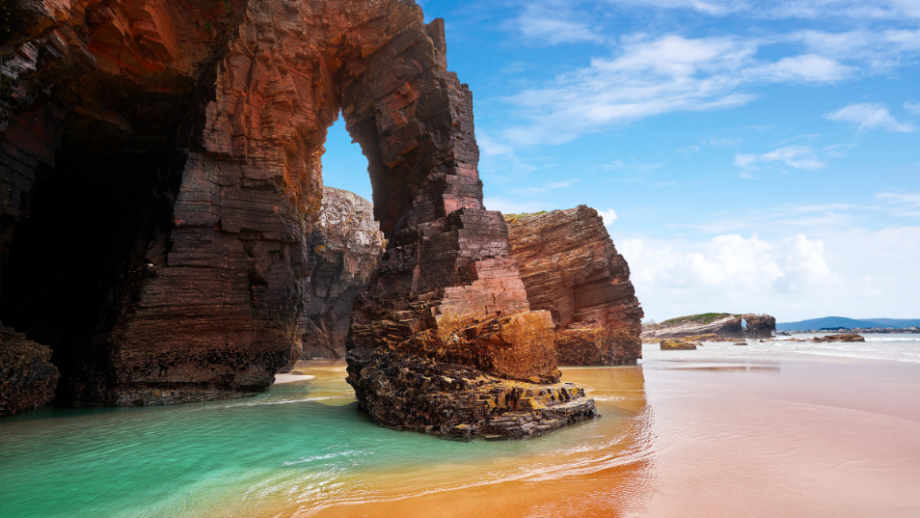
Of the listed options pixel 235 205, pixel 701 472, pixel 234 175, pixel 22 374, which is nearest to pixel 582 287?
pixel 235 205

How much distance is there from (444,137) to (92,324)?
12433 mm

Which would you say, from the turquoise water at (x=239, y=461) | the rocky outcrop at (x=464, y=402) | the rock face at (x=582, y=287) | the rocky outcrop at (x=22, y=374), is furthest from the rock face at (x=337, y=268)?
the rocky outcrop at (x=464, y=402)

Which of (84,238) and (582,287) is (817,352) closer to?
(582,287)

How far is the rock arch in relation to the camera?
11023mm

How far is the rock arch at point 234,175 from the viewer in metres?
11.0

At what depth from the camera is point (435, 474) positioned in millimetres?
5977

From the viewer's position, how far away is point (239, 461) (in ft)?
22.4

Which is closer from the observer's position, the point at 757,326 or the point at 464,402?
the point at 464,402

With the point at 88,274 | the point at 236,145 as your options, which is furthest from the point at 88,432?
the point at 88,274

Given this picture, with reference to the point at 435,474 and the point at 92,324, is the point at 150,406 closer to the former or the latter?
the point at 92,324

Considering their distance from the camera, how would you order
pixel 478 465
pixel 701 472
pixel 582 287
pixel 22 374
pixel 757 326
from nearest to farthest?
1. pixel 701 472
2. pixel 478 465
3. pixel 22 374
4. pixel 582 287
5. pixel 757 326

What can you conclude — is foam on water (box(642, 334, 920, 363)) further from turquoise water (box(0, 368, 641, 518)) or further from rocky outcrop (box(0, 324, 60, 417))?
rocky outcrop (box(0, 324, 60, 417))

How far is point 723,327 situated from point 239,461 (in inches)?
A: 2713

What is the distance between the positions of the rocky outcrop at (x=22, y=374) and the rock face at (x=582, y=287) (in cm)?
1939
